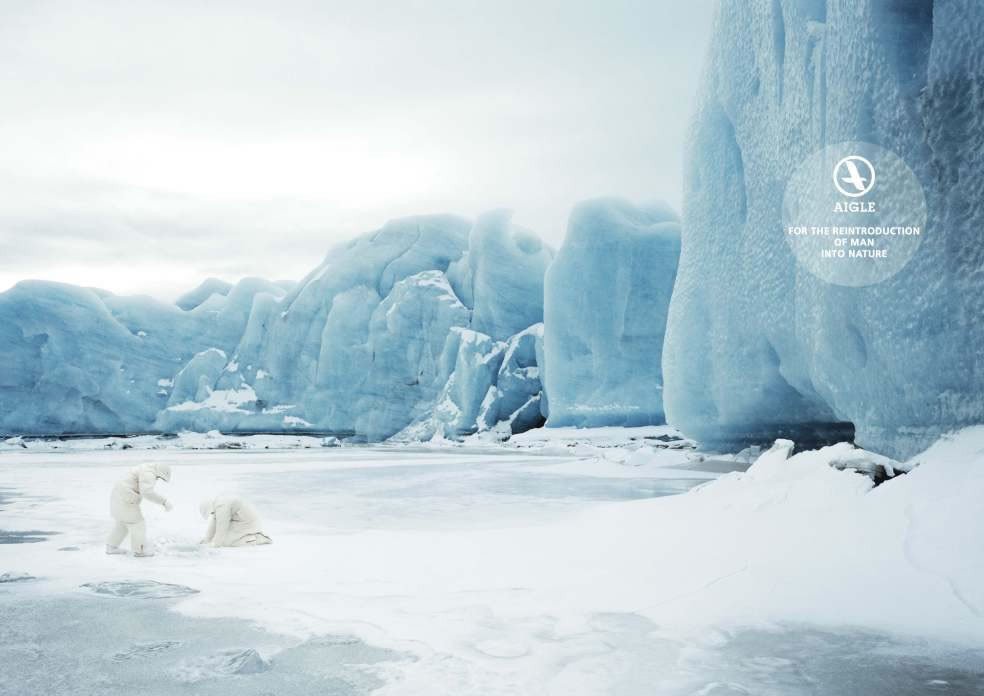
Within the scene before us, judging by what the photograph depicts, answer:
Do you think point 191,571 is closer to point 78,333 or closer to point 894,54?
point 894,54

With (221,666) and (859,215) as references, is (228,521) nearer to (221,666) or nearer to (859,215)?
(221,666)

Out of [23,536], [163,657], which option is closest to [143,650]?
[163,657]

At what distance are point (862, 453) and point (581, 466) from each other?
11500mm

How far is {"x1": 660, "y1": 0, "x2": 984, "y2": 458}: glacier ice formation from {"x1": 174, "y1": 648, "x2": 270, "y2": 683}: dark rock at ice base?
241 inches

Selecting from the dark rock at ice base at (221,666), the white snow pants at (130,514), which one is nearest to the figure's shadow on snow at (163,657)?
→ the dark rock at ice base at (221,666)

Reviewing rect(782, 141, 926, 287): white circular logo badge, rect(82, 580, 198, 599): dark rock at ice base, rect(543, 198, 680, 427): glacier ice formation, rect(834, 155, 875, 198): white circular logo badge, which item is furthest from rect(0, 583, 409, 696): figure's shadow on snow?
rect(543, 198, 680, 427): glacier ice formation

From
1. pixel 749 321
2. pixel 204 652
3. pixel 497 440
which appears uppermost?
pixel 749 321

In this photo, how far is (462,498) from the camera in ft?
33.2

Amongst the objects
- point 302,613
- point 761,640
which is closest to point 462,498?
point 302,613

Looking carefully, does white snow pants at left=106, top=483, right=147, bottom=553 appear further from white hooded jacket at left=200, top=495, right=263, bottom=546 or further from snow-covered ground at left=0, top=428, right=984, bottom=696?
white hooded jacket at left=200, top=495, right=263, bottom=546

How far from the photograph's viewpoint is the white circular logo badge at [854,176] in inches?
317

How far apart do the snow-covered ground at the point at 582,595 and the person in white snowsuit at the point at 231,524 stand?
0.63ft

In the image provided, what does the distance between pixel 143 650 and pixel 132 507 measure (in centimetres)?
266

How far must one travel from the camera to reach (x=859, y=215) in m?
8.34
